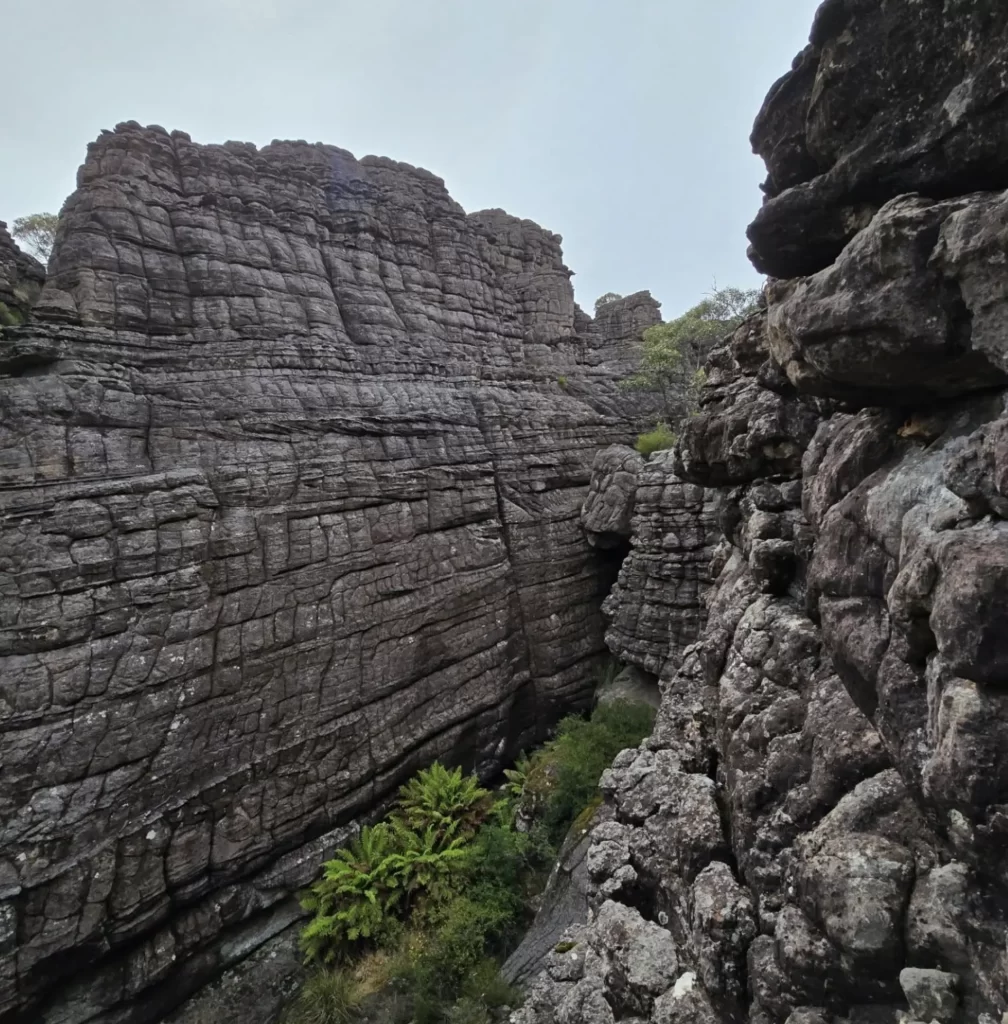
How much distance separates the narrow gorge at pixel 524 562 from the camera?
152 inches

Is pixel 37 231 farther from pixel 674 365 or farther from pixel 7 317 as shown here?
pixel 674 365

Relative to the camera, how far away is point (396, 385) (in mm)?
17016

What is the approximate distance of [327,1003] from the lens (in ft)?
33.0

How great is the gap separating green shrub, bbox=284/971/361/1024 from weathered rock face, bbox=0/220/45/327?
15626 millimetres

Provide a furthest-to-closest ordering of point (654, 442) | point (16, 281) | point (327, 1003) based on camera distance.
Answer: point (654, 442), point (16, 281), point (327, 1003)

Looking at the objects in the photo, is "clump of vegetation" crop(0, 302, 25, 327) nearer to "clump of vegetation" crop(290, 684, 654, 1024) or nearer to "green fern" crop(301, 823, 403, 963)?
"green fern" crop(301, 823, 403, 963)

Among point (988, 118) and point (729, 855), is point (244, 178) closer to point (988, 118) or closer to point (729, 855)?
point (988, 118)

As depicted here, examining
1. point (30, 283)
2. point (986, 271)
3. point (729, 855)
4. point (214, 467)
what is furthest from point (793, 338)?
point (30, 283)

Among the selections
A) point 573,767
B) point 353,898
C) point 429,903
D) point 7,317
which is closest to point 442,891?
point 429,903

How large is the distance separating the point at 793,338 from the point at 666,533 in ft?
36.8

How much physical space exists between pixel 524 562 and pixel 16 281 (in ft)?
50.9

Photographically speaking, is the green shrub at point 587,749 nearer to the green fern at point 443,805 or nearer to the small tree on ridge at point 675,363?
the green fern at point 443,805

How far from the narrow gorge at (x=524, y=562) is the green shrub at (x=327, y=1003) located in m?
1.16

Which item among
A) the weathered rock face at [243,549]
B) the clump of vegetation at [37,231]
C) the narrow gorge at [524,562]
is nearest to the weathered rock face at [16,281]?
the narrow gorge at [524,562]
